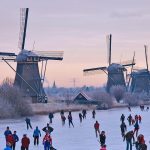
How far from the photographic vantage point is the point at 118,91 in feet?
392

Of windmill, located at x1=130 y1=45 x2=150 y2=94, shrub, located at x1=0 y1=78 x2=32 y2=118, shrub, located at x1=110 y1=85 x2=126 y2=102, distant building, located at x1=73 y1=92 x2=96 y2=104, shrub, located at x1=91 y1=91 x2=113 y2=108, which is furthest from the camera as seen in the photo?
windmill, located at x1=130 y1=45 x2=150 y2=94

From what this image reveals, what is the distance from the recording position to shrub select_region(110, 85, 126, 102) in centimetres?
11981

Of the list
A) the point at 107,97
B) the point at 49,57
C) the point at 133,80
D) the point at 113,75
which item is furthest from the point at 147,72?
the point at 49,57

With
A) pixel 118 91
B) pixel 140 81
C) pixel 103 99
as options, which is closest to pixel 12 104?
pixel 103 99

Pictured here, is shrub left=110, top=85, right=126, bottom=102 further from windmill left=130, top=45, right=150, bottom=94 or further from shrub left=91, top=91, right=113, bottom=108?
windmill left=130, top=45, right=150, bottom=94

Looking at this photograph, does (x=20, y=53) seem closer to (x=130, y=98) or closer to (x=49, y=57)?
(x=49, y=57)

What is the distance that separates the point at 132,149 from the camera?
84.6ft

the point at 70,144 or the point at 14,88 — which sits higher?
the point at 14,88

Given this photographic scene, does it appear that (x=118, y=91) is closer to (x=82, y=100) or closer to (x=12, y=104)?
(x=82, y=100)

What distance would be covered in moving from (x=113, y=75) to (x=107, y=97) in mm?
17797

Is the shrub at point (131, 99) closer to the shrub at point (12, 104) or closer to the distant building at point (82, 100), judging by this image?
the distant building at point (82, 100)

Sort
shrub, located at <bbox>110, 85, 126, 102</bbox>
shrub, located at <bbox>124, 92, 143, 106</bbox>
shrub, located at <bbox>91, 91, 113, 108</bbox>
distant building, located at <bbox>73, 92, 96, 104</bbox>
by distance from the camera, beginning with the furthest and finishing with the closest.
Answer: shrub, located at <bbox>110, 85, 126, 102</bbox>
shrub, located at <bbox>124, 92, 143, 106</bbox>
shrub, located at <bbox>91, 91, 113, 108</bbox>
distant building, located at <bbox>73, 92, 96, 104</bbox>

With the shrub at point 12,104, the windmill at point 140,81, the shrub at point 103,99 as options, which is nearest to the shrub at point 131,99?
the shrub at point 103,99

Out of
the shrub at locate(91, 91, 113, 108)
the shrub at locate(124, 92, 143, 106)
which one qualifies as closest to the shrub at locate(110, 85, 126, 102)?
the shrub at locate(124, 92, 143, 106)
